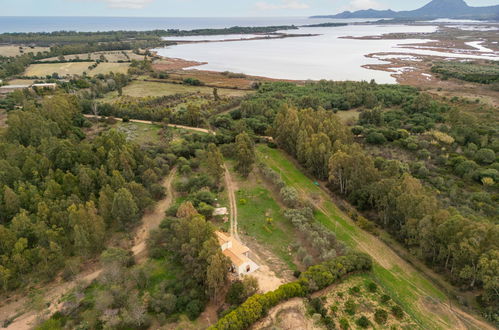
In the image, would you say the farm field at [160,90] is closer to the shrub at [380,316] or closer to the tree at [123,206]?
the tree at [123,206]

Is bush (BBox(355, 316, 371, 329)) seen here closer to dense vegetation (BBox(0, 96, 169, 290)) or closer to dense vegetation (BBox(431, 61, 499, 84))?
dense vegetation (BBox(0, 96, 169, 290))

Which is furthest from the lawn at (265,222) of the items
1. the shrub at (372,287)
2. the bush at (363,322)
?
the bush at (363,322)

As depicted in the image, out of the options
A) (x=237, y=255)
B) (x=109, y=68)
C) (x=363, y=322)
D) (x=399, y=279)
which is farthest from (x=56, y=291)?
(x=109, y=68)

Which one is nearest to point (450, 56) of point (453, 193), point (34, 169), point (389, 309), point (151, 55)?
point (453, 193)

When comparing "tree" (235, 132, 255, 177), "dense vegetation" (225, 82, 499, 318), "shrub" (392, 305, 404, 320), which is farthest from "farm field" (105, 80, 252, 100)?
"shrub" (392, 305, 404, 320)

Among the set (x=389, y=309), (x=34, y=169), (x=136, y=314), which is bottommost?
(x=389, y=309)

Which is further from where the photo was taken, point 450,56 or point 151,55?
point 151,55

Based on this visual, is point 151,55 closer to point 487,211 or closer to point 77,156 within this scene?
point 77,156
